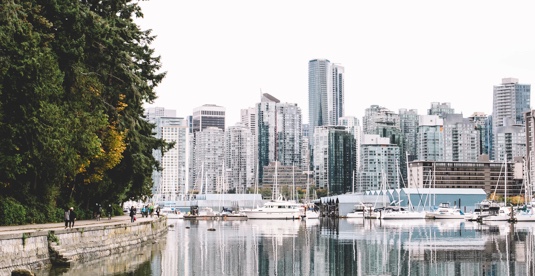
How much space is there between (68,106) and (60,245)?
31.4 feet

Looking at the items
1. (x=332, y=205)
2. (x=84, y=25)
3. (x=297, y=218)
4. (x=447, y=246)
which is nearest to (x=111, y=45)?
(x=84, y=25)

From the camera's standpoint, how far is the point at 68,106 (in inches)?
1657

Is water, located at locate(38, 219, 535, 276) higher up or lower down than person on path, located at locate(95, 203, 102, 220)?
lower down

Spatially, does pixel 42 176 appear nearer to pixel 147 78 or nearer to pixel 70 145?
pixel 70 145

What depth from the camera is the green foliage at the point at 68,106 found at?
118ft

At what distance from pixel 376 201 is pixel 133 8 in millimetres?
112006

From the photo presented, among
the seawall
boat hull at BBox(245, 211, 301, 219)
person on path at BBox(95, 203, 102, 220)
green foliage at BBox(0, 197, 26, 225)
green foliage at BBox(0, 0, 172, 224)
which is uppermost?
green foliage at BBox(0, 0, 172, 224)

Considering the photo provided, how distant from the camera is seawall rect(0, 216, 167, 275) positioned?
30920mm

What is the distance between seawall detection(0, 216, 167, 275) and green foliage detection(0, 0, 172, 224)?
3.84 metres

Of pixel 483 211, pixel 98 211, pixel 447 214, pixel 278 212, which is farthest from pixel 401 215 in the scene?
pixel 98 211

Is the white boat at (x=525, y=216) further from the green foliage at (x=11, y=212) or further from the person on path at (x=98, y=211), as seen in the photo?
the green foliage at (x=11, y=212)

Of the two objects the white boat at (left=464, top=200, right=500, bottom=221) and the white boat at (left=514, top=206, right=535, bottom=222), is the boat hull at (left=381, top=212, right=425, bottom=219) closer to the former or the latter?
the white boat at (left=464, top=200, right=500, bottom=221)

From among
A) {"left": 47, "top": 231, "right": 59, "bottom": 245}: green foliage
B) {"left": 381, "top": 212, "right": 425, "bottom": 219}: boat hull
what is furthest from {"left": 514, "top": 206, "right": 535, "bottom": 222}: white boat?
{"left": 47, "top": 231, "right": 59, "bottom": 245}: green foliage

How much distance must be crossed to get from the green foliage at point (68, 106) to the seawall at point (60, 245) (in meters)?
3.84
